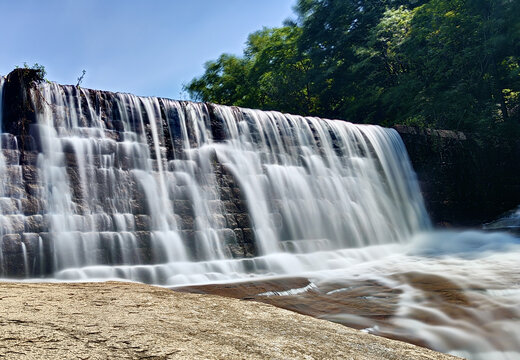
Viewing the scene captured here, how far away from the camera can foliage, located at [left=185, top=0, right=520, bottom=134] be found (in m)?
17.8

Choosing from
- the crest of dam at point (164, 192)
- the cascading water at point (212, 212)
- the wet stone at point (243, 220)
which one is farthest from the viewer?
the wet stone at point (243, 220)

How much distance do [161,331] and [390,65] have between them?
2362 centimetres

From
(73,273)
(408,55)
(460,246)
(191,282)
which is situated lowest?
(460,246)

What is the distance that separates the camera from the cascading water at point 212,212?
6.33 metres

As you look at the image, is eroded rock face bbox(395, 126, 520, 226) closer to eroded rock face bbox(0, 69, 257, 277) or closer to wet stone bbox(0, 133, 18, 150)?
eroded rock face bbox(0, 69, 257, 277)

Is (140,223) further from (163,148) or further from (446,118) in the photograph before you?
(446,118)

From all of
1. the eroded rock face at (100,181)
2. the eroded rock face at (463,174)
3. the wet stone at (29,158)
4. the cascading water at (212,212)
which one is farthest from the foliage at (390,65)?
the wet stone at (29,158)

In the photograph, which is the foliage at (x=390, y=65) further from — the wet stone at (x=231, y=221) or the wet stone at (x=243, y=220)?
the wet stone at (x=231, y=221)

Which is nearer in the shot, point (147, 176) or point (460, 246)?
point (147, 176)

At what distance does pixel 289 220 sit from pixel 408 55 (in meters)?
14.5

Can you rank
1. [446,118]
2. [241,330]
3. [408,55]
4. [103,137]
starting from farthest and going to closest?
[408,55] → [446,118] → [103,137] → [241,330]

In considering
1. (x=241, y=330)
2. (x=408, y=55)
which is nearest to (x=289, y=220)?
(x=241, y=330)

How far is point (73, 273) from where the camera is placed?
6.36 meters

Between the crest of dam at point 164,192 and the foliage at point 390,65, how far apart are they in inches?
400
